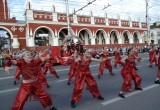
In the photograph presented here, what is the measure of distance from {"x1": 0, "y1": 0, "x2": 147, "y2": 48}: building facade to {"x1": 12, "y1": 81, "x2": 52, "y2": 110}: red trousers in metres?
25.5

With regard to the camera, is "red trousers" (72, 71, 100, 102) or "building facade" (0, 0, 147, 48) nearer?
"red trousers" (72, 71, 100, 102)

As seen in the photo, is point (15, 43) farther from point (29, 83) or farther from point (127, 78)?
point (29, 83)

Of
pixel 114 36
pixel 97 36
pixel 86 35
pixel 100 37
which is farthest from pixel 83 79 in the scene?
pixel 114 36

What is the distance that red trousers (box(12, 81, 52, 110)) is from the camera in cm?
548

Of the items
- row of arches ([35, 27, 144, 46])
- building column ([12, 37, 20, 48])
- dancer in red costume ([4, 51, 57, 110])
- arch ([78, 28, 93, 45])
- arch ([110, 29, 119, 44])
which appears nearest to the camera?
dancer in red costume ([4, 51, 57, 110])

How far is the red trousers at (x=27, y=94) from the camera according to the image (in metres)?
5.48

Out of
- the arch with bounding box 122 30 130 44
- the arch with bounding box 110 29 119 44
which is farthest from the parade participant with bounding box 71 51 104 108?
the arch with bounding box 122 30 130 44

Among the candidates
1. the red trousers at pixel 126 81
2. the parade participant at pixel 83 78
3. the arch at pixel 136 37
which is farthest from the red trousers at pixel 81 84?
the arch at pixel 136 37

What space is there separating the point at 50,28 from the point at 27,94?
28.8 m

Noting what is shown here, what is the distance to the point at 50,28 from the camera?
33844 mm

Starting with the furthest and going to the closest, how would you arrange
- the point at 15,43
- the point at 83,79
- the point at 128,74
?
the point at 15,43 → the point at 128,74 → the point at 83,79

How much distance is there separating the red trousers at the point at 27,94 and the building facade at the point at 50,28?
25534mm

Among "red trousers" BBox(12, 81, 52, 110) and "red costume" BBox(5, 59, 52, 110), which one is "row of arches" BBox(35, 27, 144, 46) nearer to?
"red costume" BBox(5, 59, 52, 110)

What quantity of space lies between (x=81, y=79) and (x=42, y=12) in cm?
2770
